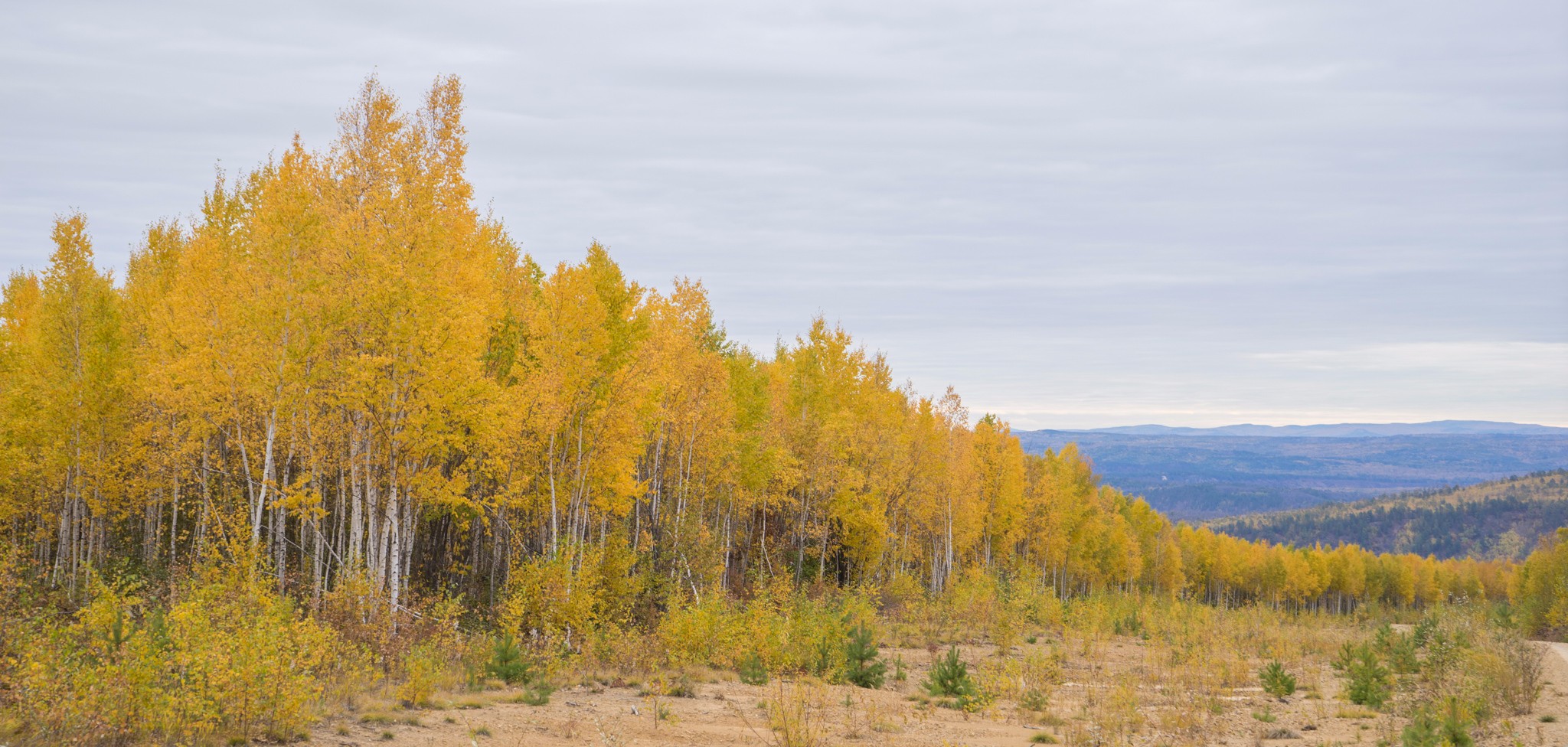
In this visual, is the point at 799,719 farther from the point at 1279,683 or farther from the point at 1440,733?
the point at 1279,683

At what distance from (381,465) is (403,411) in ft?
4.75

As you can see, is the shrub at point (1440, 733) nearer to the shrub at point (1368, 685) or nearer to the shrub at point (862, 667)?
the shrub at point (1368, 685)

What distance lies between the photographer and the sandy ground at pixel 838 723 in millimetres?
12500

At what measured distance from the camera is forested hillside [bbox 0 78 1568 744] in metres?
13.1

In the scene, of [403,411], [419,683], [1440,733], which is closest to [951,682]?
[1440,733]

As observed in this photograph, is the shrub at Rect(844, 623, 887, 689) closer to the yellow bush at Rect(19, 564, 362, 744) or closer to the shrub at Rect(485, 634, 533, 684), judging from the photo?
the shrub at Rect(485, 634, 533, 684)

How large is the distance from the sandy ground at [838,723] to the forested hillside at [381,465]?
0.92 metres

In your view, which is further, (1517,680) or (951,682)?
(951,682)

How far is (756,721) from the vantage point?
14.7 meters

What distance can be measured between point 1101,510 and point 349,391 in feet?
221

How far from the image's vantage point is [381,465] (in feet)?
62.8

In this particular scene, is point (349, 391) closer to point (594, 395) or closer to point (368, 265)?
point (368, 265)

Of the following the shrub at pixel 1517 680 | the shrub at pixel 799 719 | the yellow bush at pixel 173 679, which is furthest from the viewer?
the shrub at pixel 1517 680

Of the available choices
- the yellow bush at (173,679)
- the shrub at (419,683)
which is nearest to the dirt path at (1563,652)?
the shrub at (419,683)
